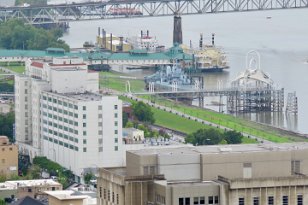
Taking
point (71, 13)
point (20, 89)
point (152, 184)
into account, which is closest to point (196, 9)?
point (71, 13)

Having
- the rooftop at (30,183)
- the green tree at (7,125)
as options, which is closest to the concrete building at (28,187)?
the rooftop at (30,183)

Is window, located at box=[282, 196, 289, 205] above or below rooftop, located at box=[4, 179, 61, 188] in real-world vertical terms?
above

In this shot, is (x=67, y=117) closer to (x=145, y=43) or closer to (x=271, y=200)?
(x=271, y=200)

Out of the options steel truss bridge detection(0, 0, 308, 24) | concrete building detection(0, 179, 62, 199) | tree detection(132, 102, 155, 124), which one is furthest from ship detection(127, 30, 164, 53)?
concrete building detection(0, 179, 62, 199)

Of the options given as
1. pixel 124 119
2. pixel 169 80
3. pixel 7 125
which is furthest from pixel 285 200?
pixel 169 80

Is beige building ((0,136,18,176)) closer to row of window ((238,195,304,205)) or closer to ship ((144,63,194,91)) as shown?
row of window ((238,195,304,205))

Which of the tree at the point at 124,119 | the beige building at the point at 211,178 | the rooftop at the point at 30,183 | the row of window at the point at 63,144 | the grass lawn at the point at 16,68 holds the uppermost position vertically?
the beige building at the point at 211,178

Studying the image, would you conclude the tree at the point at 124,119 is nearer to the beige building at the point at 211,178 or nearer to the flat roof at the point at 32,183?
the flat roof at the point at 32,183
